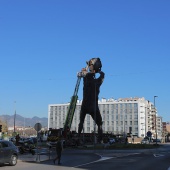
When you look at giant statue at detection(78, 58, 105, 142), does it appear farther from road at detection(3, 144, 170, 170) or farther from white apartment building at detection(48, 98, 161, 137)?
white apartment building at detection(48, 98, 161, 137)

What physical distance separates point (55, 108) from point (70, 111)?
11966cm

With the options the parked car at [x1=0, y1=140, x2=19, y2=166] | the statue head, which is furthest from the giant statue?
the parked car at [x1=0, y1=140, x2=19, y2=166]

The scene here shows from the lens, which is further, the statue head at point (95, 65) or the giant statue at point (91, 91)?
the statue head at point (95, 65)

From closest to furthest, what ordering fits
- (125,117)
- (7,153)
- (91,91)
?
(7,153) < (91,91) < (125,117)

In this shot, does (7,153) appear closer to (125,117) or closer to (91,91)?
(91,91)

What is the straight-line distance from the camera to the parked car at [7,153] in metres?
19.5

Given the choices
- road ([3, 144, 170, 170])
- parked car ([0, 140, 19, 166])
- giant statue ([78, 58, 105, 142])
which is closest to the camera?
road ([3, 144, 170, 170])

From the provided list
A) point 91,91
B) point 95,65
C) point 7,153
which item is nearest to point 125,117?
point 95,65

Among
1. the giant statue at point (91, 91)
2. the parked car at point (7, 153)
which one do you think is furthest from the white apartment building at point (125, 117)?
the parked car at point (7, 153)

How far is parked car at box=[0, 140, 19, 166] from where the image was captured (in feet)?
63.9

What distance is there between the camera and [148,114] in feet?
606

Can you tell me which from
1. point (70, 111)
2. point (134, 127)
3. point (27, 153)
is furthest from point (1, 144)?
point (134, 127)

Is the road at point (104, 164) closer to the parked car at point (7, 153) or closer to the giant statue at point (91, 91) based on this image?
the parked car at point (7, 153)

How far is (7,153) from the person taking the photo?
19969 mm
